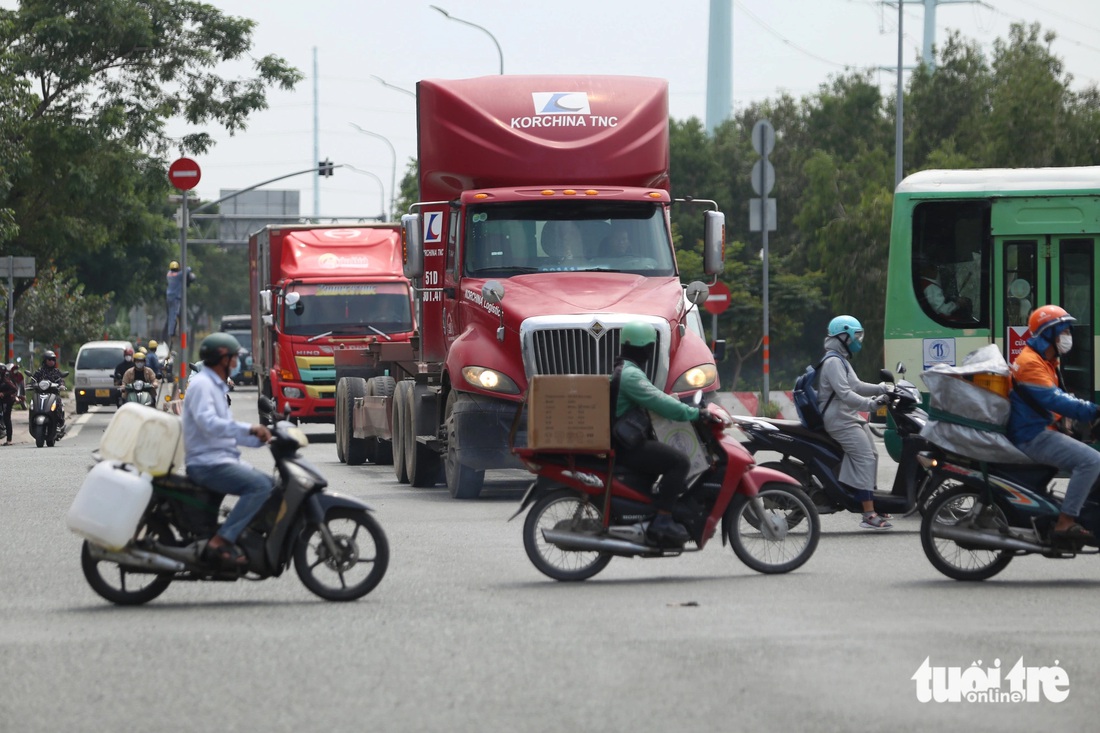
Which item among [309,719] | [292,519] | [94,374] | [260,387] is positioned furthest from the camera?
[94,374]

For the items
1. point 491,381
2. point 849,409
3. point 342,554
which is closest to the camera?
point 342,554

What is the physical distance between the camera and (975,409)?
11.2 meters

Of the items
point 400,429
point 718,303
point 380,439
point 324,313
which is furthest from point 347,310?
point 400,429

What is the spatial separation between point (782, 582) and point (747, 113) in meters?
71.1

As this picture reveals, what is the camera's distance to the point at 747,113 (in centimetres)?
8075

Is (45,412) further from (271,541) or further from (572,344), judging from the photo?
(271,541)

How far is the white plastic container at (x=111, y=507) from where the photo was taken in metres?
9.85

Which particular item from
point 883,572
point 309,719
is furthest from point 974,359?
point 309,719

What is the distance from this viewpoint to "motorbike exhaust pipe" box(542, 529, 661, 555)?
36.3 feet

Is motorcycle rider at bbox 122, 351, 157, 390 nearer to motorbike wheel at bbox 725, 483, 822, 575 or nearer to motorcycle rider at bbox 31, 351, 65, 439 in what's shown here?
motorcycle rider at bbox 31, 351, 65, 439

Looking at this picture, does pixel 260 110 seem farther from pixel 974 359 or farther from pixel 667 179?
pixel 974 359

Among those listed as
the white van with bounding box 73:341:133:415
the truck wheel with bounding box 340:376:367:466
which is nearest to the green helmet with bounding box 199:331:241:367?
the truck wheel with bounding box 340:376:367:466

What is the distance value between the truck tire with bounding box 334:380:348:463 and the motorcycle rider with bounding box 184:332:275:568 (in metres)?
14.1

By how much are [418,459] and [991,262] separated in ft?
Result: 20.3
